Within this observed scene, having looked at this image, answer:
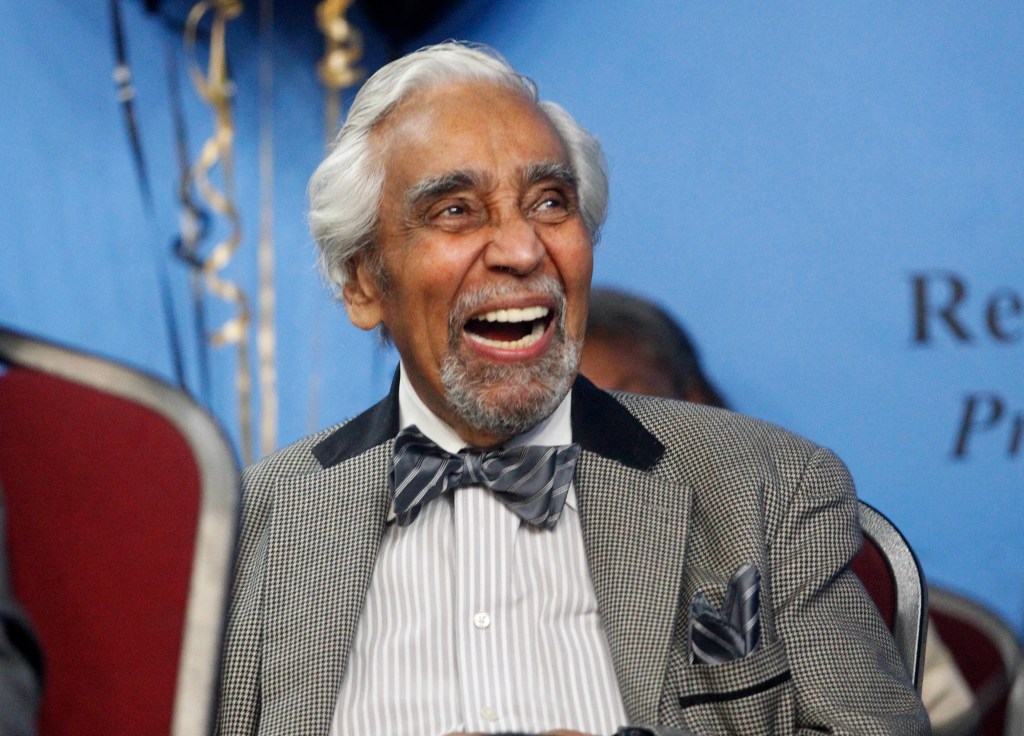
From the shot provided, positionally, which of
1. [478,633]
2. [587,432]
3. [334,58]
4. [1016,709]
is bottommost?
[1016,709]

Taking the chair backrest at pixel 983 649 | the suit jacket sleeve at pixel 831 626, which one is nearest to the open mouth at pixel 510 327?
the suit jacket sleeve at pixel 831 626

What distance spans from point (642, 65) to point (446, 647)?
125 centimetres

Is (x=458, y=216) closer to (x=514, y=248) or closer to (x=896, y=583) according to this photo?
(x=514, y=248)

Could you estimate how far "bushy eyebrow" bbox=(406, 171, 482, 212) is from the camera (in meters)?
1.66

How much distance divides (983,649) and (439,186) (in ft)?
3.58

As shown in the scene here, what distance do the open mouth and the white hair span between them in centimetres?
20

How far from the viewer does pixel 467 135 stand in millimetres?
1686

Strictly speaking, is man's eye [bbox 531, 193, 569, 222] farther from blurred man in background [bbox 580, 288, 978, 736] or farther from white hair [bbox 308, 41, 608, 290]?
blurred man in background [bbox 580, 288, 978, 736]

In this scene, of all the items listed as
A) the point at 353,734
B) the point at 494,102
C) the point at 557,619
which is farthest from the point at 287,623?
the point at 494,102

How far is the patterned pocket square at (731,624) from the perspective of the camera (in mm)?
1458

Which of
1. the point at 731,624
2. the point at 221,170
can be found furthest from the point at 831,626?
the point at 221,170

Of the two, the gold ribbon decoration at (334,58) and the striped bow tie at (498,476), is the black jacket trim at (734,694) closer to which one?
the striped bow tie at (498,476)

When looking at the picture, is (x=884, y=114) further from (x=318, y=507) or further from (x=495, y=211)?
(x=318, y=507)

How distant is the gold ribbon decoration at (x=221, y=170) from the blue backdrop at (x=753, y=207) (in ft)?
0.08
